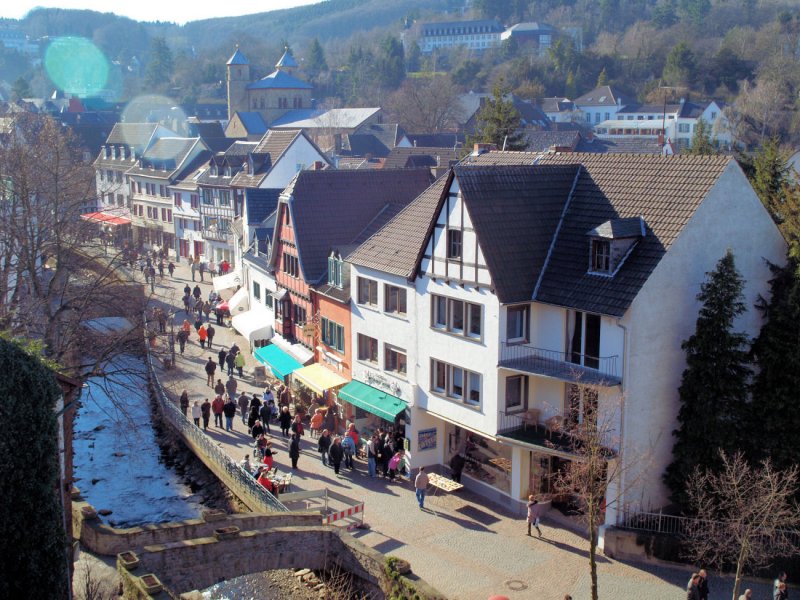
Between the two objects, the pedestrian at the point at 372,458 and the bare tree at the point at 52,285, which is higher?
the bare tree at the point at 52,285

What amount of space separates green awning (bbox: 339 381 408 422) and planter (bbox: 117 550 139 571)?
34.0 feet

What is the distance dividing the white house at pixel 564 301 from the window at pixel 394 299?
61cm

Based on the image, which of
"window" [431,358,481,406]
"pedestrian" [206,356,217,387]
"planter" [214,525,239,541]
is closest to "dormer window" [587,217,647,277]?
"window" [431,358,481,406]

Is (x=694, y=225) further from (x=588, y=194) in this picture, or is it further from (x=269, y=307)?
(x=269, y=307)

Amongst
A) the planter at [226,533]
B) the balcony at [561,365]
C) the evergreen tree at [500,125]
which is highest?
the evergreen tree at [500,125]

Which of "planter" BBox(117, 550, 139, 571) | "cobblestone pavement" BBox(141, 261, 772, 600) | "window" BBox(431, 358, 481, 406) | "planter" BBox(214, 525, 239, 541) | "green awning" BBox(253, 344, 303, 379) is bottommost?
"cobblestone pavement" BBox(141, 261, 772, 600)

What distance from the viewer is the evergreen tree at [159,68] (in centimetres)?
19000

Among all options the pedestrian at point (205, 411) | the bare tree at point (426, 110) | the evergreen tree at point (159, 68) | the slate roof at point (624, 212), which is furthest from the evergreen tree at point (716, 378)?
the evergreen tree at point (159, 68)

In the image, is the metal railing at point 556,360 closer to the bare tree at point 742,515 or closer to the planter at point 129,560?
the bare tree at point 742,515

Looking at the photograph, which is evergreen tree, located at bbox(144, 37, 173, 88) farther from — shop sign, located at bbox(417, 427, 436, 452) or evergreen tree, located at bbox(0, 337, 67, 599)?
evergreen tree, located at bbox(0, 337, 67, 599)

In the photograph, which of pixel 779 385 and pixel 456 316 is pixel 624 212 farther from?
pixel 779 385

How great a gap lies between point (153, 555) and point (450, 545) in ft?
24.3

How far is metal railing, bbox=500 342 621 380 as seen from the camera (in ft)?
78.6

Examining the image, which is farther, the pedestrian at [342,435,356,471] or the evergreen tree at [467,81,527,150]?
the evergreen tree at [467,81,527,150]
